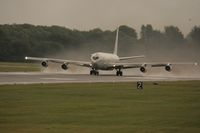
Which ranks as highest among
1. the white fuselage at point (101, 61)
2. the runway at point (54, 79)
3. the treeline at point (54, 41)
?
the treeline at point (54, 41)

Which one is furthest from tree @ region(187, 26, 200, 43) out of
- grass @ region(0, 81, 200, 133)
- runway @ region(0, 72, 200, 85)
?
grass @ region(0, 81, 200, 133)

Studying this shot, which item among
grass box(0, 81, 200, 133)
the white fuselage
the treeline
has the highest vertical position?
the treeline

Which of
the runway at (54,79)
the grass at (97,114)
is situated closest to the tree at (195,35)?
the runway at (54,79)

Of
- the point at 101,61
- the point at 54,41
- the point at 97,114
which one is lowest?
the point at 97,114

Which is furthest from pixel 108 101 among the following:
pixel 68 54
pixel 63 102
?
pixel 68 54

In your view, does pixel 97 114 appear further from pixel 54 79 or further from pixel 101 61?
pixel 101 61

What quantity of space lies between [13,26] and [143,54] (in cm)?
4137

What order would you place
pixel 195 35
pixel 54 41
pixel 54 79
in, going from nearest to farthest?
1. pixel 54 79
2. pixel 195 35
3. pixel 54 41

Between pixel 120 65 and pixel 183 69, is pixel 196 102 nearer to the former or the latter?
pixel 120 65

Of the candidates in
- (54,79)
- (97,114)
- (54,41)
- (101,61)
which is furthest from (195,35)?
(97,114)

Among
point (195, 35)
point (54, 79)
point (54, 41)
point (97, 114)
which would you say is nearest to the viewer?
point (97, 114)

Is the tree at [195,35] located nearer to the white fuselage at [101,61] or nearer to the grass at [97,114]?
the white fuselage at [101,61]

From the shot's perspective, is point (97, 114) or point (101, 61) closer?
point (97, 114)

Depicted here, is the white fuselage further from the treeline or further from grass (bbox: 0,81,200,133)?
grass (bbox: 0,81,200,133)
